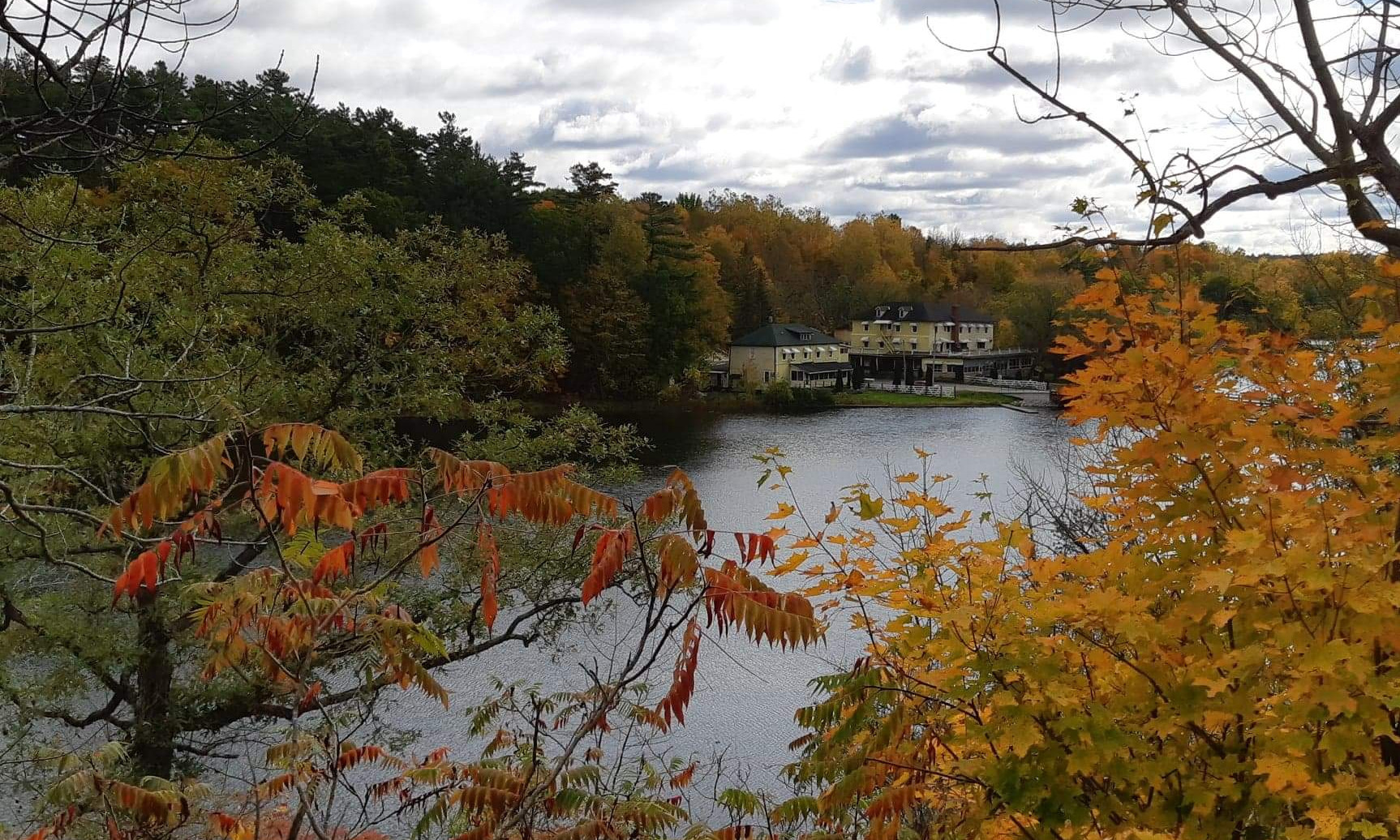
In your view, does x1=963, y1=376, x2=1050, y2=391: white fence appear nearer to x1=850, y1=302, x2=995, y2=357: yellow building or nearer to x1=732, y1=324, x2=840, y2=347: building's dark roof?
x1=850, y1=302, x2=995, y2=357: yellow building

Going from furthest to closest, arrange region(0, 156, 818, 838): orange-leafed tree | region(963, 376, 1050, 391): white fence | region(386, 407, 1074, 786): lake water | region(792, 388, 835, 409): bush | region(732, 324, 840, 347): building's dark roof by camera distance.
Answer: region(732, 324, 840, 347): building's dark roof < region(963, 376, 1050, 391): white fence < region(792, 388, 835, 409): bush < region(386, 407, 1074, 786): lake water < region(0, 156, 818, 838): orange-leafed tree

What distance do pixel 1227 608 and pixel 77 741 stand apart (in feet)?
41.0

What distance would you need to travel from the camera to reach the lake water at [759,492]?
11.5m

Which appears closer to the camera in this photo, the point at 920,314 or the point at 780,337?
the point at 780,337

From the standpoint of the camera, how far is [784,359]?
51625mm

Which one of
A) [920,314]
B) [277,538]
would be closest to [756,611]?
[277,538]

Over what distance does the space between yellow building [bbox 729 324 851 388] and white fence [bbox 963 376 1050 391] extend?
281 inches

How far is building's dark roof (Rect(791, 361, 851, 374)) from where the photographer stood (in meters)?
51.7

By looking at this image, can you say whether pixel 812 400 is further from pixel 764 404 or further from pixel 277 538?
pixel 277 538

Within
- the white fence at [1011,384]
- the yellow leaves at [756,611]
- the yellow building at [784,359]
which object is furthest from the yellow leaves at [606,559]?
the yellow building at [784,359]

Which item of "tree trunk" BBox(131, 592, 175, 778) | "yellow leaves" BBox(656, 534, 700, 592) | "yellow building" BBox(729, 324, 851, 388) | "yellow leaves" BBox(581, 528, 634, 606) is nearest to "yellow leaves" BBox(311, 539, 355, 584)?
"yellow leaves" BBox(581, 528, 634, 606)

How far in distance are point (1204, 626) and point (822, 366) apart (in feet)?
167

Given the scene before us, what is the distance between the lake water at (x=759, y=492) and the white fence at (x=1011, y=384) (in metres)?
6.75

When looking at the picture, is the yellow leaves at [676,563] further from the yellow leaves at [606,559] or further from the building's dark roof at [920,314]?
the building's dark roof at [920,314]
